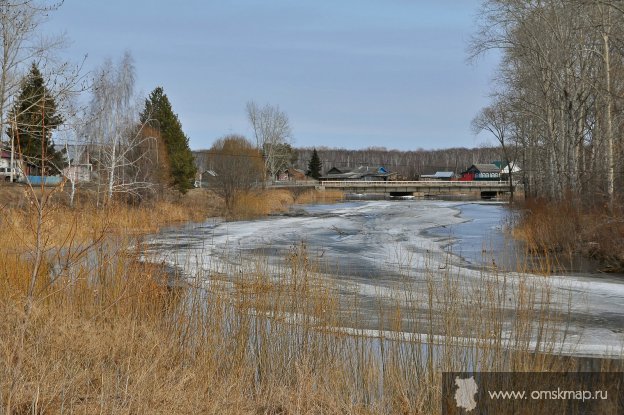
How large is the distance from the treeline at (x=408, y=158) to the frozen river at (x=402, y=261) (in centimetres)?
13017

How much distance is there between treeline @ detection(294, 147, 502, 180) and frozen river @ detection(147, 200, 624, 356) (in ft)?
427

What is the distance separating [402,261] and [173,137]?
94.2 ft

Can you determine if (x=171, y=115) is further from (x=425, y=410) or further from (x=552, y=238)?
(x=425, y=410)

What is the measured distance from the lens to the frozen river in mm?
7594

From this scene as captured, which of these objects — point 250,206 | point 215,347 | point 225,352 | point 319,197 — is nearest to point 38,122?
point 215,347

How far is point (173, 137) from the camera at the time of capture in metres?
40.3

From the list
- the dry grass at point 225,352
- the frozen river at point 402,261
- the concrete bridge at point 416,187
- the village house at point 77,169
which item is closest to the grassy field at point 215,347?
the dry grass at point 225,352

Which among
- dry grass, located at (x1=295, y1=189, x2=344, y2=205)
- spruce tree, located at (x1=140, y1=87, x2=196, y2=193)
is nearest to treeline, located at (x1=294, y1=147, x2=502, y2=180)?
dry grass, located at (x1=295, y1=189, x2=344, y2=205)

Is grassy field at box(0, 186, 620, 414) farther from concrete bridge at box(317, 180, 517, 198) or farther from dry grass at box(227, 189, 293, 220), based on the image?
concrete bridge at box(317, 180, 517, 198)

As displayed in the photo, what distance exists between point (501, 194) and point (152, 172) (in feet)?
195

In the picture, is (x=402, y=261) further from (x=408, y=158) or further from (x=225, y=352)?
(x=408, y=158)

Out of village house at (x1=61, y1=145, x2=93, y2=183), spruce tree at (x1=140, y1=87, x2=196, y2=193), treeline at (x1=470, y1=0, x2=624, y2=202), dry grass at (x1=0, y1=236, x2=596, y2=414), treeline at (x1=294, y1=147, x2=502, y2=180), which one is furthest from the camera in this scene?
treeline at (x1=294, y1=147, x2=502, y2=180)

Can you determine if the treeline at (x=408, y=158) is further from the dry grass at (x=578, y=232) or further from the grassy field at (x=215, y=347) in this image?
the grassy field at (x=215, y=347)

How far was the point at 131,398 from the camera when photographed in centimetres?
410
